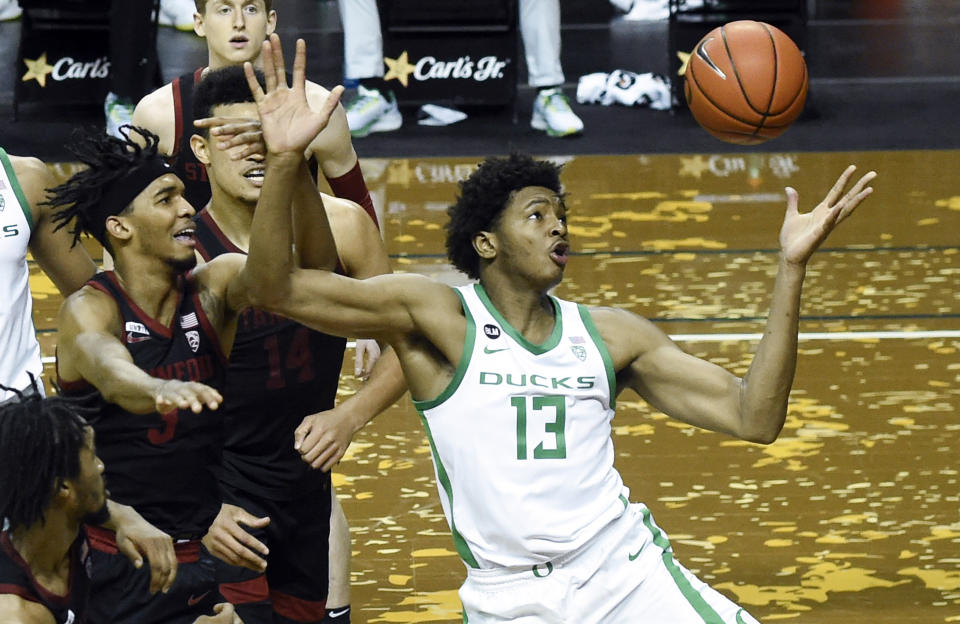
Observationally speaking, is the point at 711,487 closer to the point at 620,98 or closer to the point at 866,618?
the point at 866,618

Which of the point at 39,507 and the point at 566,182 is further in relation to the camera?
the point at 566,182

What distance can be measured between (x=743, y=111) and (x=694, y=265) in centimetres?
251

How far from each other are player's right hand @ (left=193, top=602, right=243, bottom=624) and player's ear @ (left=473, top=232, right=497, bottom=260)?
1063 mm

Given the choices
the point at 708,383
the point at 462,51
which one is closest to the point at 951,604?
the point at 708,383

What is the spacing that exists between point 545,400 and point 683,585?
21.3 inches

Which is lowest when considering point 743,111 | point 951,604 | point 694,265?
point 951,604

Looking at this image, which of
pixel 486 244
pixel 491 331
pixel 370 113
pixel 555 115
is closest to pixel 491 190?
pixel 486 244

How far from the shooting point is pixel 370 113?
1168 cm

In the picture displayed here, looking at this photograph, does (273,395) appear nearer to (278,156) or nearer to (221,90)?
(221,90)

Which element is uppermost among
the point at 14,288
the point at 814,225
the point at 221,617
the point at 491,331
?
the point at 814,225

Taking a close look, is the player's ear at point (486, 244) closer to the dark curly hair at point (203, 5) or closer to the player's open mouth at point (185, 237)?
the player's open mouth at point (185, 237)

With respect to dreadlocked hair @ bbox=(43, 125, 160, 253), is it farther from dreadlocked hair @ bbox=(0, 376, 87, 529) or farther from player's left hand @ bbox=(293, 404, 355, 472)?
dreadlocked hair @ bbox=(0, 376, 87, 529)

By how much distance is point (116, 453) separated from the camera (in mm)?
4023

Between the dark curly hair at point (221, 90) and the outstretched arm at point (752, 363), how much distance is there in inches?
44.5
